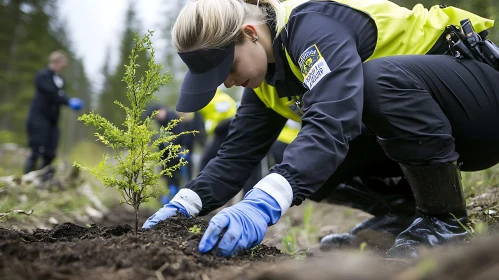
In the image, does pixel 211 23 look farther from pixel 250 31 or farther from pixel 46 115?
pixel 46 115

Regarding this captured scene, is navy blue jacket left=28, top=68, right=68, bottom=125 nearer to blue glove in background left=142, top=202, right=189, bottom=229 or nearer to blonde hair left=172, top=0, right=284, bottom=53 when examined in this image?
blue glove in background left=142, top=202, right=189, bottom=229

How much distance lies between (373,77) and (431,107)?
0.37 m

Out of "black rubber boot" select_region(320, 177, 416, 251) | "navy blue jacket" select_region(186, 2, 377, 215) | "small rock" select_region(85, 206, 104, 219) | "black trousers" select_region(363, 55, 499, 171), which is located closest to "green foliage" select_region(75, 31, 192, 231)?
"navy blue jacket" select_region(186, 2, 377, 215)

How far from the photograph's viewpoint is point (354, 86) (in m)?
1.79

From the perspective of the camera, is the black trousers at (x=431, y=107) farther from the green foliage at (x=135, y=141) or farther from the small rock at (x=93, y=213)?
the small rock at (x=93, y=213)

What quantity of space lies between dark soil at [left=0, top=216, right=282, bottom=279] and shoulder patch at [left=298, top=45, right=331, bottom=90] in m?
0.81

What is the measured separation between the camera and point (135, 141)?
186 centimetres

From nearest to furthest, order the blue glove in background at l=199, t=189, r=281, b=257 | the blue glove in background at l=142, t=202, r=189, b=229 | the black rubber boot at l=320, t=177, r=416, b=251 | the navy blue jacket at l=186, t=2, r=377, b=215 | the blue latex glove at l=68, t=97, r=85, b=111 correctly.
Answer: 1. the blue glove in background at l=199, t=189, r=281, b=257
2. the navy blue jacket at l=186, t=2, r=377, b=215
3. the blue glove in background at l=142, t=202, r=189, b=229
4. the black rubber boot at l=320, t=177, r=416, b=251
5. the blue latex glove at l=68, t=97, r=85, b=111

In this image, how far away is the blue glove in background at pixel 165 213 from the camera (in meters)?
2.14

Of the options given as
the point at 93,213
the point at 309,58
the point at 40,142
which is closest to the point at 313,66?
the point at 309,58

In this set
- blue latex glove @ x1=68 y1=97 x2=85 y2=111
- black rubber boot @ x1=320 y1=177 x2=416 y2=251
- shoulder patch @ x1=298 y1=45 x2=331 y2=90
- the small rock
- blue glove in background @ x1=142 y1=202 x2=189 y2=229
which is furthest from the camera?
blue latex glove @ x1=68 y1=97 x2=85 y2=111

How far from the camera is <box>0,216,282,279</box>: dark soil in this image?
1177 millimetres

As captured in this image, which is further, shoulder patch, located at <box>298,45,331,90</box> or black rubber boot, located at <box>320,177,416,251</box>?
black rubber boot, located at <box>320,177,416,251</box>

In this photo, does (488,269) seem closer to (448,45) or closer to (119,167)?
(119,167)
